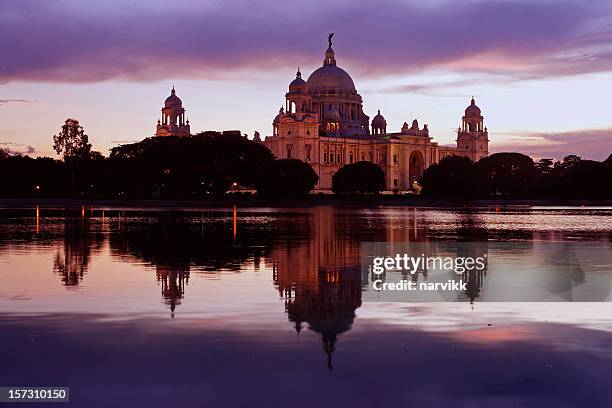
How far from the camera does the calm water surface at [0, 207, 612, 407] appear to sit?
10.6 metres

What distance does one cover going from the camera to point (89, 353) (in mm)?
12461

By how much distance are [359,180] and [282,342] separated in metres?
135

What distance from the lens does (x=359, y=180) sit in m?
148

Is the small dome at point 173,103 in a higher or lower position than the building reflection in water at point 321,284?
higher

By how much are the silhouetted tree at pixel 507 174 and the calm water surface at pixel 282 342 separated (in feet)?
→ 395

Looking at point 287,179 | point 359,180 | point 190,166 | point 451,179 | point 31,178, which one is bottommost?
point 451,179

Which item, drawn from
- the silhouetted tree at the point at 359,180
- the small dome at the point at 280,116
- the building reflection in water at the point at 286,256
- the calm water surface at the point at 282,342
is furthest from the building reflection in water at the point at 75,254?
the small dome at the point at 280,116

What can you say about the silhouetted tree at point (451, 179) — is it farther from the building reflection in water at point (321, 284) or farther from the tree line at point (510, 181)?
the building reflection in water at point (321, 284)

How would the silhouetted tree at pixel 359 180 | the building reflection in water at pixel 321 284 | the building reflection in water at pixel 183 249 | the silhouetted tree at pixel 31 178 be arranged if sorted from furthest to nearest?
1. the silhouetted tree at pixel 359 180
2. the silhouetted tree at pixel 31 178
3. the building reflection in water at pixel 183 249
4. the building reflection in water at pixel 321 284

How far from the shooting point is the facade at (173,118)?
192 meters

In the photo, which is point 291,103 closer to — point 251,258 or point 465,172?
point 465,172

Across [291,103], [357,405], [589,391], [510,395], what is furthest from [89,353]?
[291,103]

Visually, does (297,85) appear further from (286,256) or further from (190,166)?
(286,256)

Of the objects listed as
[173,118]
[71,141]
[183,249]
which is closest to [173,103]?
[173,118]
